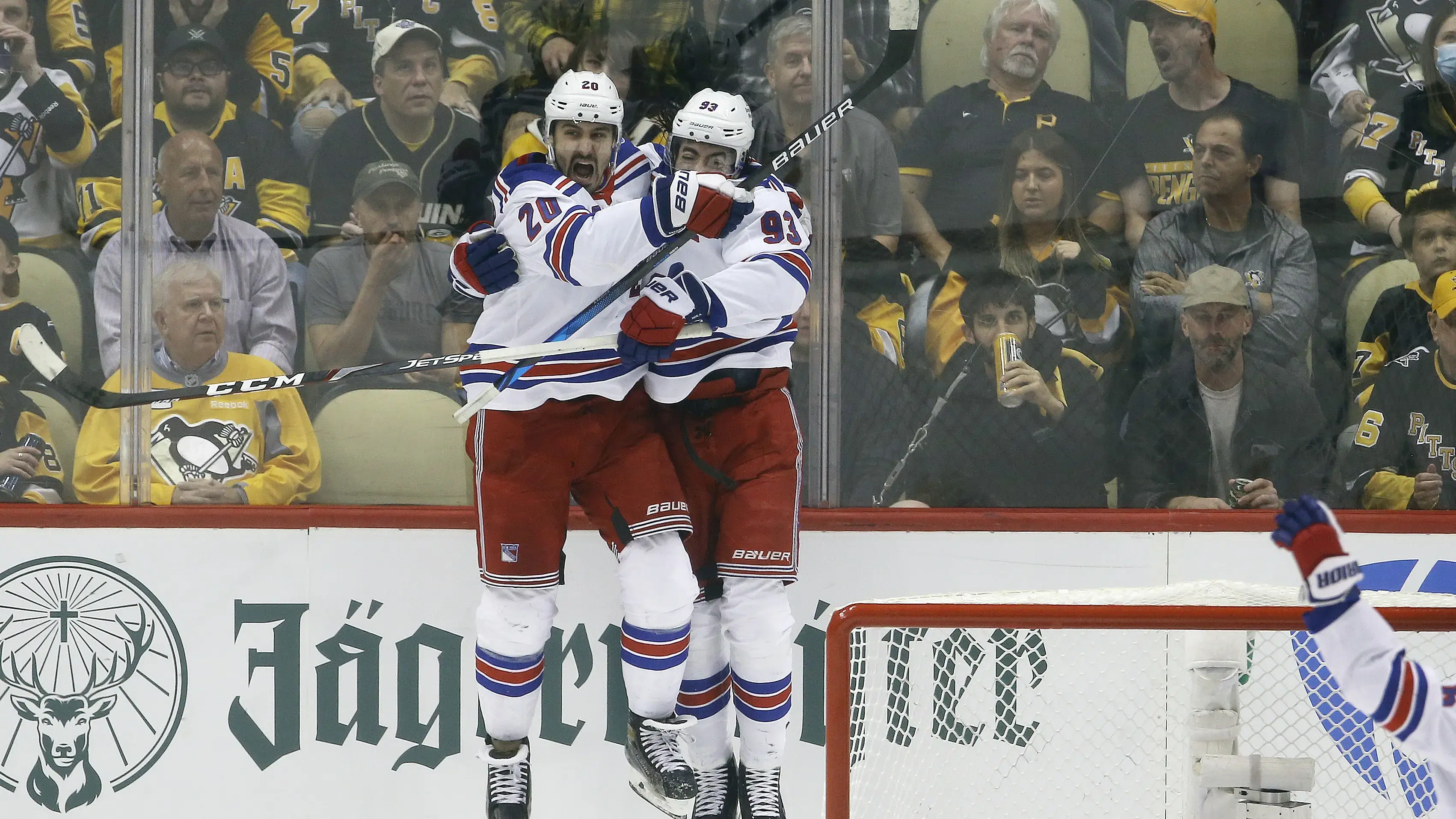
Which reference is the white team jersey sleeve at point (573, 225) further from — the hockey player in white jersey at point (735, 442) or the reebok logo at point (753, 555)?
the reebok logo at point (753, 555)

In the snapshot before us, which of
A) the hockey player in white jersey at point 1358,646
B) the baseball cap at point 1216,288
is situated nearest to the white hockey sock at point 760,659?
the baseball cap at point 1216,288

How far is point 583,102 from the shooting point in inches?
119

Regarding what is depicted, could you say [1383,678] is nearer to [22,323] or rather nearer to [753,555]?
[753,555]

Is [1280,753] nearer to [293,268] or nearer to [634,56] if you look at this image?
[634,56]

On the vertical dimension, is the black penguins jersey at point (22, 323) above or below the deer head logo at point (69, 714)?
above

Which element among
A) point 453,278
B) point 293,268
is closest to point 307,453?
point 293,268

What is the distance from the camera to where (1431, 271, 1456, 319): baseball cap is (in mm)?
3453

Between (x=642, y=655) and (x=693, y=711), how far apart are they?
0.29 metres

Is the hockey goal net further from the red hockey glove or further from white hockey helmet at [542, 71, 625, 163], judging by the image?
white hockey helmet at [542, 71, 625, 163]

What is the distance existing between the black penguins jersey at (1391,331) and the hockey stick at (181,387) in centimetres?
164

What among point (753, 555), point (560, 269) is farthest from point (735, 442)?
point (560, 269)

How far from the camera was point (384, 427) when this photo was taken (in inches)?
140

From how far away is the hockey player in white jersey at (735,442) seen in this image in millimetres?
3012

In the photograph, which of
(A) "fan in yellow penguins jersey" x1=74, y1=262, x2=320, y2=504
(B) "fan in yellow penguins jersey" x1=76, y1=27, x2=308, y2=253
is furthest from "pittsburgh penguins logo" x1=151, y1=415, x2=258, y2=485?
(B) "fan in yellow penguins jersey" x1=76, y1=27, x2=308, y2=253
